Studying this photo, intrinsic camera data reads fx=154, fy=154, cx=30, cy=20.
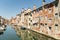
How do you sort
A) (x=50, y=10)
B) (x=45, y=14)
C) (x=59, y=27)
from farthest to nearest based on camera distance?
(x=45, y=14), (x=50, y=10), (x=59, y=27)

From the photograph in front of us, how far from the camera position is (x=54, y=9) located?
39.2 meters

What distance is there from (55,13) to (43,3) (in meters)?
10.9

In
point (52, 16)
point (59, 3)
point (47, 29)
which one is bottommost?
point (47, 29)

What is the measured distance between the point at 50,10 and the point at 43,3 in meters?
6.59

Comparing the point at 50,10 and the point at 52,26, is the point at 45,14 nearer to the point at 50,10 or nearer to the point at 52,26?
the point at 50,10

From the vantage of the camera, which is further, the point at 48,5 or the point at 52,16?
the point at 48,5

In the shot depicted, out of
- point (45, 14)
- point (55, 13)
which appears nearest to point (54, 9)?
point (55, 13)

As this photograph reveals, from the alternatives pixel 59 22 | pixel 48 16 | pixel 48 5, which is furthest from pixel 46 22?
pixel 59 22

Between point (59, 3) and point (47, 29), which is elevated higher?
point (59, 3)

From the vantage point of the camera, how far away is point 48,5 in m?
44.2

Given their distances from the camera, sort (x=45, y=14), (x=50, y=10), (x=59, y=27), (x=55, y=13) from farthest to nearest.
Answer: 1. (x=45, y=14)
2. (x=50, y=10)
3. (x=55, y=13)
4. (x=59, y=27)

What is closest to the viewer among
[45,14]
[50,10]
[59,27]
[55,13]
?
[59,27]

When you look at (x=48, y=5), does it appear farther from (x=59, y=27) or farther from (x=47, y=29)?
(x=59, y=27)

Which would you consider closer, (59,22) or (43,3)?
(59,22)
